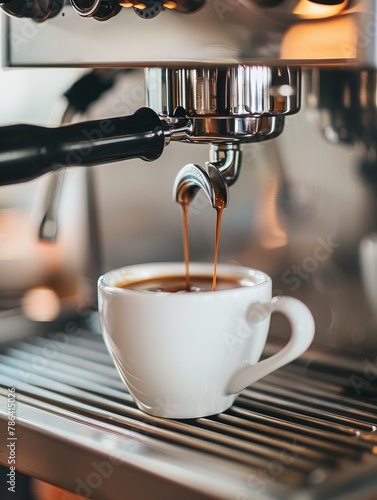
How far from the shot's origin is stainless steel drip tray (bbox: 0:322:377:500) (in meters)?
0.43

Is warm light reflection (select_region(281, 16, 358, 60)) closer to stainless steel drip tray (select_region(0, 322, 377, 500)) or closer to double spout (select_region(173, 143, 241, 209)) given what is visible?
double spout (select_region(173, 143, 241, 209))

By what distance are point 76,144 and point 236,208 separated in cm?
29

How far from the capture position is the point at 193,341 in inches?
19.9

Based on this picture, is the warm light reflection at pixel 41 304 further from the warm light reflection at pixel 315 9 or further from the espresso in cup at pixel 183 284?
the warm light reflection at pixel 315 9

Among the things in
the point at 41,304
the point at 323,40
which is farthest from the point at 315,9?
the point at 41,304

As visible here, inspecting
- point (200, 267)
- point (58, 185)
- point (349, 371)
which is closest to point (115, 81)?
point (58, 185)

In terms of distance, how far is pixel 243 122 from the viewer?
50 cm

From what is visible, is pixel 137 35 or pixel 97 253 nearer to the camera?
pixel 137 35

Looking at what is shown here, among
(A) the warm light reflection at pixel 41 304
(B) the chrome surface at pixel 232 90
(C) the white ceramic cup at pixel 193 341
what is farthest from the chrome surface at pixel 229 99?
(A) the warm light reflection at pixel 41 304

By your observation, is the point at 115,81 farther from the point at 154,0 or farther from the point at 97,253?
the point at 154,0

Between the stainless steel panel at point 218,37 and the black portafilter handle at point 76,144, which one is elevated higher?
the stainless steel panel at point 218,37

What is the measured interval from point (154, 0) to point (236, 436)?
0.26 meters

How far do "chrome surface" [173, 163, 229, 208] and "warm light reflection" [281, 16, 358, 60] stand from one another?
0.33ft

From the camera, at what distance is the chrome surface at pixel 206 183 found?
503 mm
